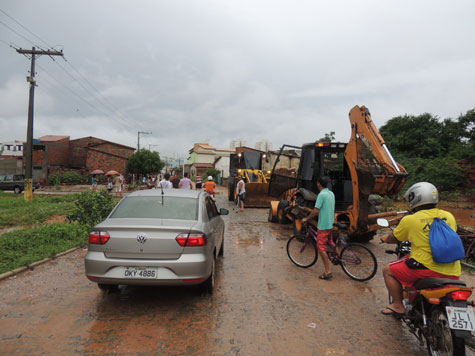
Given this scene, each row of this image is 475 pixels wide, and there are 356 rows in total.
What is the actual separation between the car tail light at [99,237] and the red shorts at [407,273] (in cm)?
334

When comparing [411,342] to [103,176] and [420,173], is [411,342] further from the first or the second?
[103,176]

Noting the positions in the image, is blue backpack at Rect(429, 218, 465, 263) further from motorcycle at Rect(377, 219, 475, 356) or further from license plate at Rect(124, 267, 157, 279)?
license plate at Rect(124, 267, 157, 279)

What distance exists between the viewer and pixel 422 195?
2.86 meters

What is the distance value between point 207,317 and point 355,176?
4.36m

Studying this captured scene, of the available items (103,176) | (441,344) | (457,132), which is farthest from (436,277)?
(103,176)

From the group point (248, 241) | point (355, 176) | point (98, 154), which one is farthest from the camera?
point (98, 154)

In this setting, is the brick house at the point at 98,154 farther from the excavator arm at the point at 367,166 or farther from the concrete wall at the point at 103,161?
the excavator arm at the point at 367,166

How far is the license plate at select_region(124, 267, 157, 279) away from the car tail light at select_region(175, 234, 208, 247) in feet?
1.46

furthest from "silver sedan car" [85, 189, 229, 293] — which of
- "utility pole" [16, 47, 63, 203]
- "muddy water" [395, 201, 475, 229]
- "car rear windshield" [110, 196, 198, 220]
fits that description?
"utility pole" [16, 47, 63, 203]

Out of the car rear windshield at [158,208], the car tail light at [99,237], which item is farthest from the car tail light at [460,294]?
the car tail light at [99,237]

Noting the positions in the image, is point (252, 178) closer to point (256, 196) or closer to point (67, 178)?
point (256, 196)

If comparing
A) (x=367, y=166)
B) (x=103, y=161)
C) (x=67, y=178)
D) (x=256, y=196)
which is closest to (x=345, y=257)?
(x=367, y=166)

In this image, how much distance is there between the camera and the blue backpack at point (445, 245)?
8.56 ft

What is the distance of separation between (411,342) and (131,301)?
11.4ft
